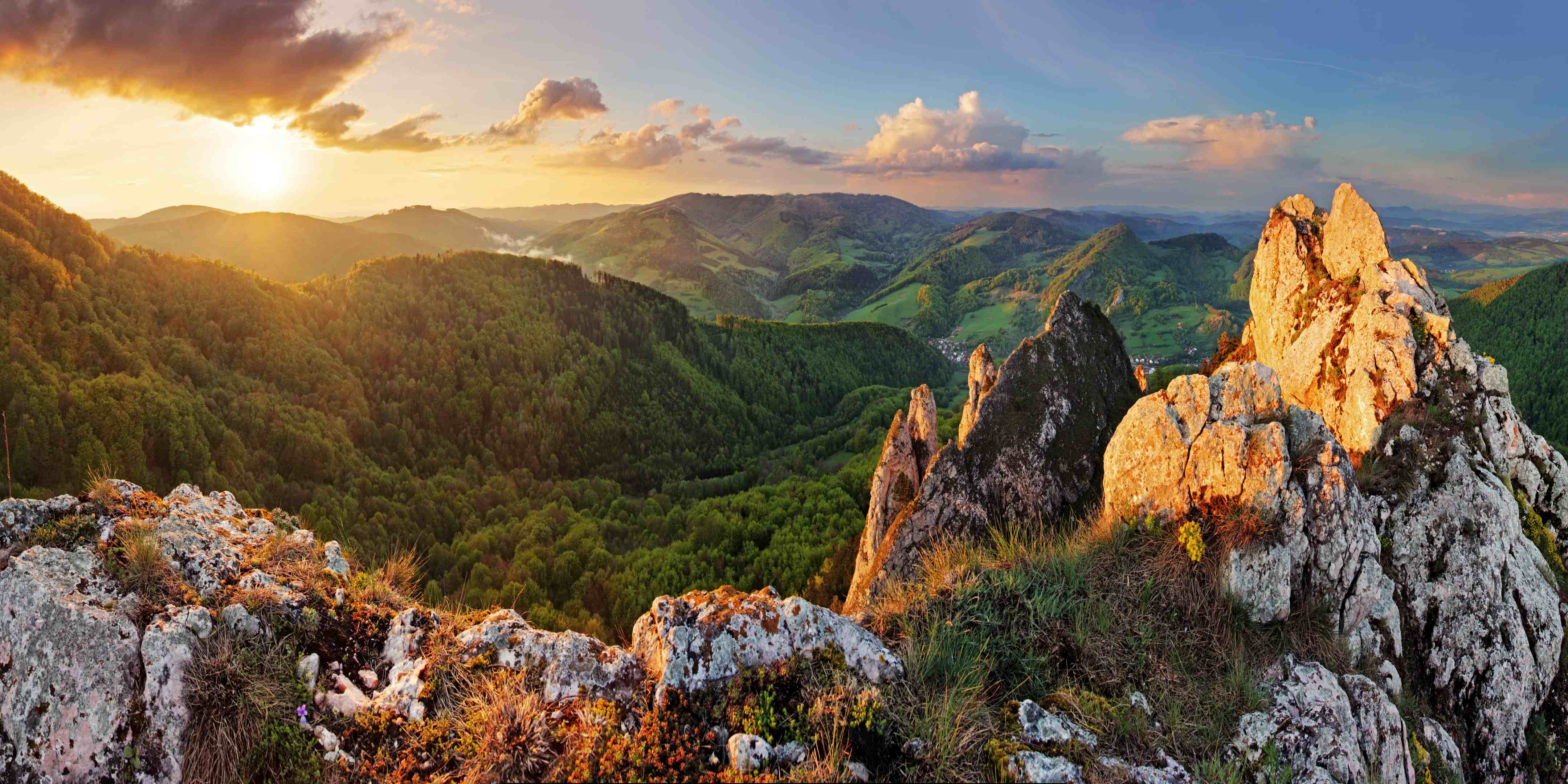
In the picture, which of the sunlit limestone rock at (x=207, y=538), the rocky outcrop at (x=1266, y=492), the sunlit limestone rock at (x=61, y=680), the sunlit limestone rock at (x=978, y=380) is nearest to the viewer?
the sunlit limestone rock at (x=61, y=680)

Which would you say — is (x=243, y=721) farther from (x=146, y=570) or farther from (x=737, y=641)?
(x=737, y=641)

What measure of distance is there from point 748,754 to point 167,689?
6.47 m

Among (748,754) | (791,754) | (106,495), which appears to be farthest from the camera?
(106,495)

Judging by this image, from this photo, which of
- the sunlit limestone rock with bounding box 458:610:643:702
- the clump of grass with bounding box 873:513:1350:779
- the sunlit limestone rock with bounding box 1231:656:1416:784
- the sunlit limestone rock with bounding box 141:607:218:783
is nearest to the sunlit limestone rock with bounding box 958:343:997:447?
the clump of grass with bounding box 873:513:1350:779

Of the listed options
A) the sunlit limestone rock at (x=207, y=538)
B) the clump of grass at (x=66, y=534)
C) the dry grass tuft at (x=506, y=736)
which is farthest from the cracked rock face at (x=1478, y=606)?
the clump of grass at (x=66, y=534)

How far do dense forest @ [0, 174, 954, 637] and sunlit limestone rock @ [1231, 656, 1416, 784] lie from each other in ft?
37.4

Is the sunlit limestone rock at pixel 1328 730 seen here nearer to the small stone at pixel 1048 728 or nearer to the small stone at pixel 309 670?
the small stone at pixel 1048 728

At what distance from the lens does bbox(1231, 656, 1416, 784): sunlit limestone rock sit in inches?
264

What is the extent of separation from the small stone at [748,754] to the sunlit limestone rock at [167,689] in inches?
232

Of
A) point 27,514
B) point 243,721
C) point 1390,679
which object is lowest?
point 1390,679

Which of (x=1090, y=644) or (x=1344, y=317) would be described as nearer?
(x=1090, y=644)

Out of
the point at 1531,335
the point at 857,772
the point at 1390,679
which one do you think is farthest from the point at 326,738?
the point at 1531,335

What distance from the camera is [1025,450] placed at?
19.2 metres

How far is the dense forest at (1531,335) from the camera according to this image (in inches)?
4026
